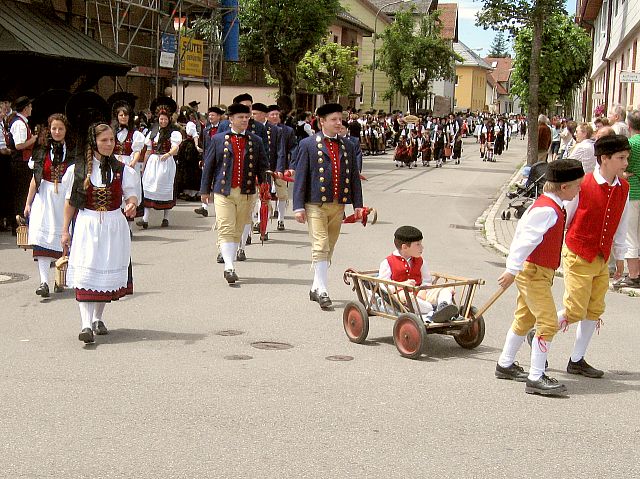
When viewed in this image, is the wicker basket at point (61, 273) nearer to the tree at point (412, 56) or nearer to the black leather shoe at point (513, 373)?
the black leather shoe at point (513, 373)

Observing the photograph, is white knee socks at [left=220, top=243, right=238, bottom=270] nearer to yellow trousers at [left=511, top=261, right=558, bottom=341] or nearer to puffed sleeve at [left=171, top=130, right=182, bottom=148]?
yellow trousers at [left=511, top=261, right=558, bottom=341]

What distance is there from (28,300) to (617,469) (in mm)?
6093

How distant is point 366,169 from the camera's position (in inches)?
1361

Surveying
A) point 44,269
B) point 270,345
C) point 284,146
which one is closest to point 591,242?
point 270,345

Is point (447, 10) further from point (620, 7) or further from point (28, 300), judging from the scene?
point (28, 300)

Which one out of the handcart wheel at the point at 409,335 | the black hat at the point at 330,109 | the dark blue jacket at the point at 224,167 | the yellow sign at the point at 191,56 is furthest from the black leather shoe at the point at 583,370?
the yellow sign at the point at 191,56

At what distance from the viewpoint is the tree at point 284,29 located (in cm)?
3716

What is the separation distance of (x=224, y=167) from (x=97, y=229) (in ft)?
10.7

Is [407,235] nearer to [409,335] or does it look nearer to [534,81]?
[409,335]

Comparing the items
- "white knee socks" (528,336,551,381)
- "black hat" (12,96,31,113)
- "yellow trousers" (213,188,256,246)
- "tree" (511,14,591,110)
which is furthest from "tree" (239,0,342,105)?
"white knee socks" (528,336,551,381)

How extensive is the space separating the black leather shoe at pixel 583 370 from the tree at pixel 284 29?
30503 mm

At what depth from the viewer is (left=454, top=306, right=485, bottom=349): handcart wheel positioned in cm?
807

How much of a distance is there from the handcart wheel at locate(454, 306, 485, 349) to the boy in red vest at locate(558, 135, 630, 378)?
783 millimetres

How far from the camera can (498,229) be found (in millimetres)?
17281
